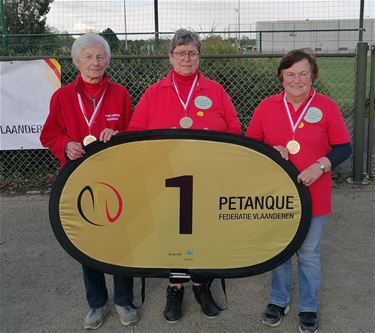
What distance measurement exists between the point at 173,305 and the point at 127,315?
1.03ft

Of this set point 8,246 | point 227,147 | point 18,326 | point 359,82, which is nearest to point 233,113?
point 227,147

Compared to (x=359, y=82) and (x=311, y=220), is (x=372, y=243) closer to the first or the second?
(x=311, y=220)

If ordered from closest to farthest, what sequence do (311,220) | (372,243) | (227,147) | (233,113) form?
(227,147)
(311,220)
(233,113)
(372,243)

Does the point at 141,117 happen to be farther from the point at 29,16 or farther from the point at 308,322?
the point at 29,16

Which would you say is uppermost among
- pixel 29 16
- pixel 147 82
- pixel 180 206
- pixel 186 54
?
pixel 29 16

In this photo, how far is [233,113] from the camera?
Result: 3.02m

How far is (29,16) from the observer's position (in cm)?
1375

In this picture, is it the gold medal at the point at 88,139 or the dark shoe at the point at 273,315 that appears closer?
the gold medal at the point at 88,139

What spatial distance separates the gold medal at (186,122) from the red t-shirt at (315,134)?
476mm

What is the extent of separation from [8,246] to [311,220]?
2940 millimetres

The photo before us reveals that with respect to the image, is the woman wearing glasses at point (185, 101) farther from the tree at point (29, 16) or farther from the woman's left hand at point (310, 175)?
the tree at point (29, 16)

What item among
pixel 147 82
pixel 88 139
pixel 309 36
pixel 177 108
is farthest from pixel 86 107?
pixel 309 36

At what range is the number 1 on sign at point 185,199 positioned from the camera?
8.47ft

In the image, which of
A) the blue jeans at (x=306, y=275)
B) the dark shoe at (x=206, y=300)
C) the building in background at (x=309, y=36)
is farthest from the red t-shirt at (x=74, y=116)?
the building in background at (x=309, y=36)
